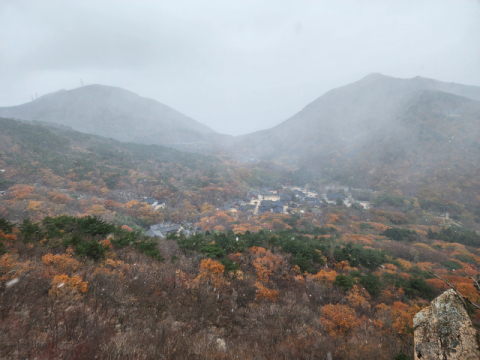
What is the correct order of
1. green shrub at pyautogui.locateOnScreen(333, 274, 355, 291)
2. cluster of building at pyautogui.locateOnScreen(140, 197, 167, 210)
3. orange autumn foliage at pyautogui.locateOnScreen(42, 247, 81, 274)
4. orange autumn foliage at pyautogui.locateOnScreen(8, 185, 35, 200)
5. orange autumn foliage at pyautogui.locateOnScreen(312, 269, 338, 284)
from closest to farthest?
1. orange autumn foliage at pyautogui.locateOnScreen(42, 247, 81, 274)
2. green shrub at pyautogui.locateOnScreen(333, 274, 355, 291)
3. orange autumn foliage at pyautogui.locateOnScreen(312, 269, 338, 284)
4. orange autumn foliage at pyautogui.locateOnScreen(8, 185, 35, 200)
5. cluster of building at pyautogui.locateOnScreen(140, 197, 167, 210)

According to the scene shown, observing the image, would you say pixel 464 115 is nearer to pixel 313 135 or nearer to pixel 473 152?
pixel 473 152

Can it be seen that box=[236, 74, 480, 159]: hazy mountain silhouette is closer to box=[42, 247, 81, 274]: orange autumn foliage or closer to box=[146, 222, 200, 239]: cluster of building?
box=[146, 222, 200, 239]: cluster of building

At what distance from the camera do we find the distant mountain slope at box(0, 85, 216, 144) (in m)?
→ 108

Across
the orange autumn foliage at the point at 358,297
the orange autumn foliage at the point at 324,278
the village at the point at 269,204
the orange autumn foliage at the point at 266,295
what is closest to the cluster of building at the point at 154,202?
the village at the point at 269,204

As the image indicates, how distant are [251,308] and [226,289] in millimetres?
1339

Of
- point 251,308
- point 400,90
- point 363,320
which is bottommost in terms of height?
point 363,320

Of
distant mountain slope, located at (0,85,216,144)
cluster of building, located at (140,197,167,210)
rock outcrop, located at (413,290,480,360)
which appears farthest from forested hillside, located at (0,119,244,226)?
distant mountain slope, located at (0,85,216,144)

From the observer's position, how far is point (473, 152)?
5203 centimetres

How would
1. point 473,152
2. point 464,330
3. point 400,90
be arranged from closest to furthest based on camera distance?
point 464,330 < point 473,152 < point 400,90

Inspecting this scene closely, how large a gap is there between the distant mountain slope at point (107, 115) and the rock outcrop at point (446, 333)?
124332mm

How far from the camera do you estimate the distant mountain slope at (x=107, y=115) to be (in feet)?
354

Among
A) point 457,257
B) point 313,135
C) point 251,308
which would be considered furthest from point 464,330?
point 313,135

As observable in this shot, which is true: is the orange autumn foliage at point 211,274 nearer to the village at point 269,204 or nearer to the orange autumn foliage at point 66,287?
the orange autumn foliage at point 66,287

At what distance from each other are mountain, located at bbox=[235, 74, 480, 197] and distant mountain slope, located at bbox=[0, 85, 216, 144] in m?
56.6
